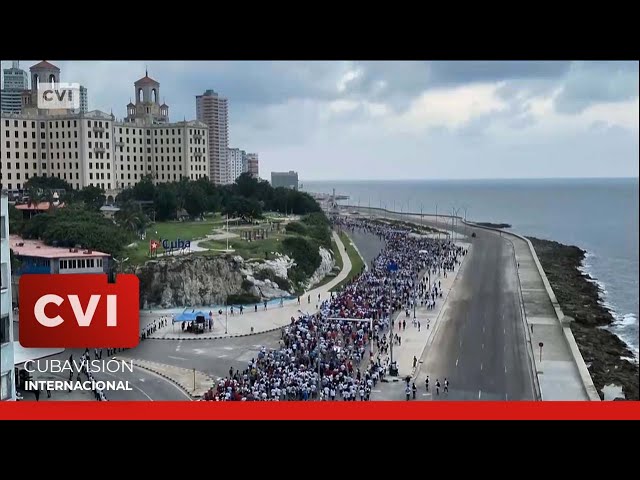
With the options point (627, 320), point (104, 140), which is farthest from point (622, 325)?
point (104, 140)

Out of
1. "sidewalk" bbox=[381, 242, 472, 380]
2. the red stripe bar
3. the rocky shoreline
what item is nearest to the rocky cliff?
"sidewalk" bbox=[381, 242, 472, 380]

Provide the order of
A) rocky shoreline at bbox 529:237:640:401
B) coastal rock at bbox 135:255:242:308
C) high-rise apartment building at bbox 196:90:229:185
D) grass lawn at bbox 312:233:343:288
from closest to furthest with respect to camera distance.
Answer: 1. coastal rock at bbox 135:255:242:308
2. rocky shoreline at bbox 529:237:640:401
3. high-rise apartment building at bbox 196:90:229:185
4. grass lawn at bbox 312:233:343:288

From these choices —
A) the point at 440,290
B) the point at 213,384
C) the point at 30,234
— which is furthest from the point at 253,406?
the point at 440,290

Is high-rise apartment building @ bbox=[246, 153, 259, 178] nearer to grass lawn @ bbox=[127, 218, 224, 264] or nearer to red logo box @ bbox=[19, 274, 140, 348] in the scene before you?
grass lawn @ bbox=[127, 218, 224, 264]

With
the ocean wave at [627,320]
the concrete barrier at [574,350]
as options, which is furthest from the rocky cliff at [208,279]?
the ocean wave at [627,320]
